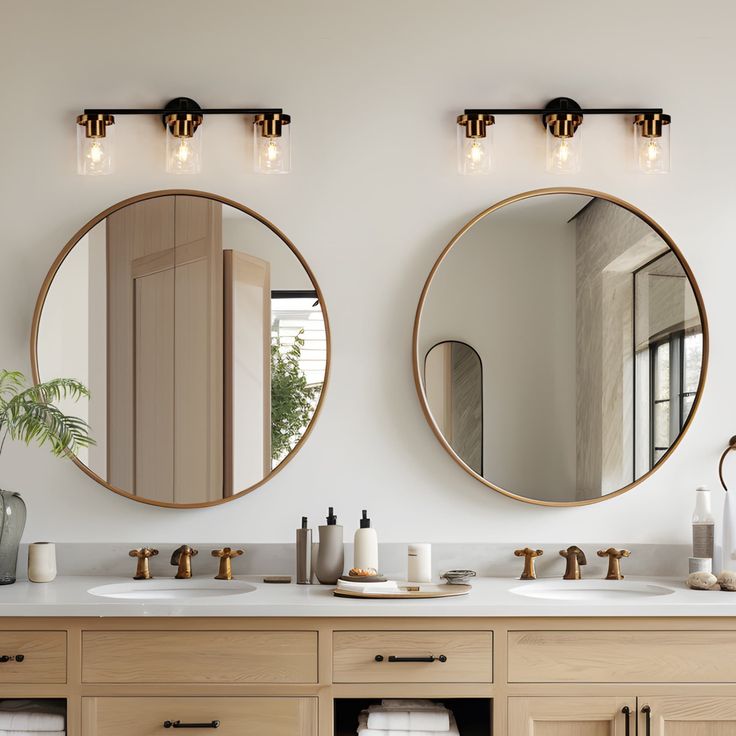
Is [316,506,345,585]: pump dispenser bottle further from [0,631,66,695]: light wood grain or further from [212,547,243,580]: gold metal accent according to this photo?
[0,631,66,695]: light wood grain

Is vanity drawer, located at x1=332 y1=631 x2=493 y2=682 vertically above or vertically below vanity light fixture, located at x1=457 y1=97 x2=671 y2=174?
below

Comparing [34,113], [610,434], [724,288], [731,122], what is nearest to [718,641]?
[610,434]

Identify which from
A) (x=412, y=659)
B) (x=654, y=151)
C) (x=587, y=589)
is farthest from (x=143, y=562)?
(x=654, y=151)

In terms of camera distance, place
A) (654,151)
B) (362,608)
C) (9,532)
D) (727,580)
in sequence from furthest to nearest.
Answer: (654,151) < (9,532) < (727,580) < (362,608)

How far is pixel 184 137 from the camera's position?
2.57 metres

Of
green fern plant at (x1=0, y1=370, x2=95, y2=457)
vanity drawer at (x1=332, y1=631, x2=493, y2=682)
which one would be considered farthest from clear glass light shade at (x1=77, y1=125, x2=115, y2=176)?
vanity drawer at (x1=332, y1=631, x2=493, y2=682)

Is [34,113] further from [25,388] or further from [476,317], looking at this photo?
[476,317]

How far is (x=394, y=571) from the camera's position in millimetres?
2539

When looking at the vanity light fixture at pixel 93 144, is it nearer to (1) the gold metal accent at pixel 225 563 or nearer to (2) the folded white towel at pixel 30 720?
(1) the gold metal accent at pixel 225 563

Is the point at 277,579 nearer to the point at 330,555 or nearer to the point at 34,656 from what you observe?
the point at 330,555

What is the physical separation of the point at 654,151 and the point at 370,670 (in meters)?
1.68

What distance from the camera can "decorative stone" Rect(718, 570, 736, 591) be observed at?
2.27m

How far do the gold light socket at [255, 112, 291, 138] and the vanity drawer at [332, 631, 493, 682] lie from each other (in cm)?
141

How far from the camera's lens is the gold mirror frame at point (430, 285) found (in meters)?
2.54
